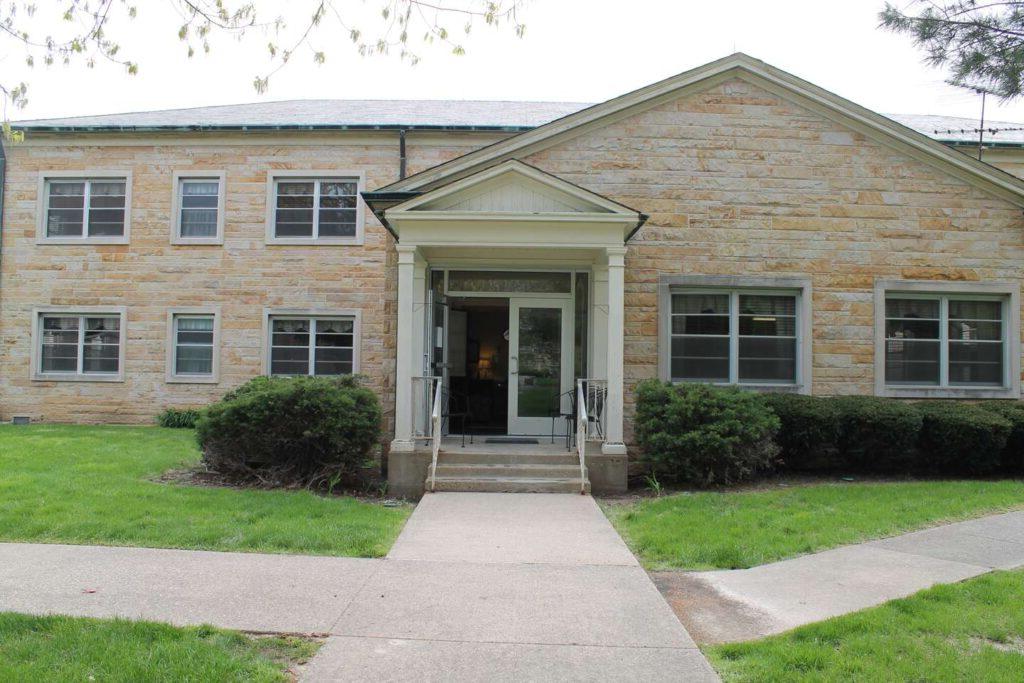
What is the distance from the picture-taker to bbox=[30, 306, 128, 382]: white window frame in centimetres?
1627

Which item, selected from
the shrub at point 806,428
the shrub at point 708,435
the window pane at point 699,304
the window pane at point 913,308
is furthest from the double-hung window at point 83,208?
the window pane at point 913,308

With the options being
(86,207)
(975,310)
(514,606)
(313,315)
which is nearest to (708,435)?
(514,606)

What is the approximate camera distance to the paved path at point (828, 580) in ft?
15.9

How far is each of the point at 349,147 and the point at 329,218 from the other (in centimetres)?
163

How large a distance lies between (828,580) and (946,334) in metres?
7.60

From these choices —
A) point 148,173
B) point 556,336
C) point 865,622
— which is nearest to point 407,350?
point 556,336

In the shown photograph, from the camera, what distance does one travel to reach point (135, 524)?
6.89 m

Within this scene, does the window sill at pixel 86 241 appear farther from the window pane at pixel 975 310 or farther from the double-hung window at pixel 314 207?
the window pane at pixel 975 310

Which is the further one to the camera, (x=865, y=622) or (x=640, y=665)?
(x=865, y=622)

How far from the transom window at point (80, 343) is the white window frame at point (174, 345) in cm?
124

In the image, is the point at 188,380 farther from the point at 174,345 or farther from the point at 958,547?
the point at 958,547

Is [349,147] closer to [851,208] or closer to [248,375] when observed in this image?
[248,375]

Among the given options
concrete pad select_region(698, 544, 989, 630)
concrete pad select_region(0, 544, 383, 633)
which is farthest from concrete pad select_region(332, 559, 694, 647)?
concrete pad select_region(698, 544, 989, 630)

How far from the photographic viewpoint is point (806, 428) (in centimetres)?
986
